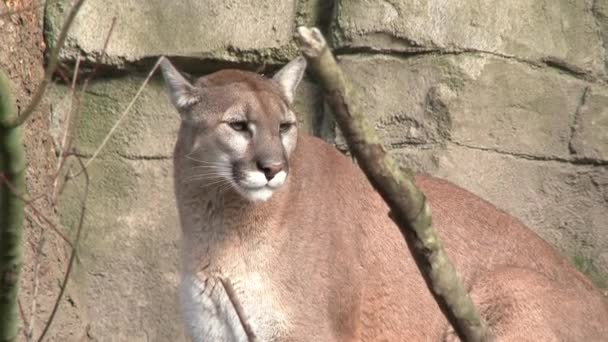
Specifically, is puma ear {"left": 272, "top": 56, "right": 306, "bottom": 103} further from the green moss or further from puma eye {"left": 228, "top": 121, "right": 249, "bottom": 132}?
the green moss

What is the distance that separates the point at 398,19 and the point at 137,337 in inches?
99.1

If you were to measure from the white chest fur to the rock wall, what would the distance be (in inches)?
66.1

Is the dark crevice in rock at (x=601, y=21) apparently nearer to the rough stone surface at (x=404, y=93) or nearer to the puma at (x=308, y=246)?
the rough stone surface at (x=404, y=93)

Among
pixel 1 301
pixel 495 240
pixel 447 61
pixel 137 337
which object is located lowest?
pixel 137 337

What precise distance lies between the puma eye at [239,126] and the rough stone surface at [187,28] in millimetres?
1634

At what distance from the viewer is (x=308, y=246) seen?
18.4ft

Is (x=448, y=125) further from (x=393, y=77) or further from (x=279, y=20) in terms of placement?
(x=279, y=20)

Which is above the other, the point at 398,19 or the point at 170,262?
the point at 398,19

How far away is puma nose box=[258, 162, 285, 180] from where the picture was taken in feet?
17.2

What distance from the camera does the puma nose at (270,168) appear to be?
17.2ft

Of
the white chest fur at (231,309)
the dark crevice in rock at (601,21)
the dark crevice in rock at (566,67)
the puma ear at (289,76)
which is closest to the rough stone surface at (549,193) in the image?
the dark crevice in rock at (566,67)

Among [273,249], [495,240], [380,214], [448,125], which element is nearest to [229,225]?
[273,249]

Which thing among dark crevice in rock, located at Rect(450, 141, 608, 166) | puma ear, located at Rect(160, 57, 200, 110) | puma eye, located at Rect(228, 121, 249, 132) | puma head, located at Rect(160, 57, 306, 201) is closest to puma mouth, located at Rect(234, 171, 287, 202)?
puma head, located at Rect(160, 57, 306, 201)

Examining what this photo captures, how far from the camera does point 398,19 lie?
6.87 meters
